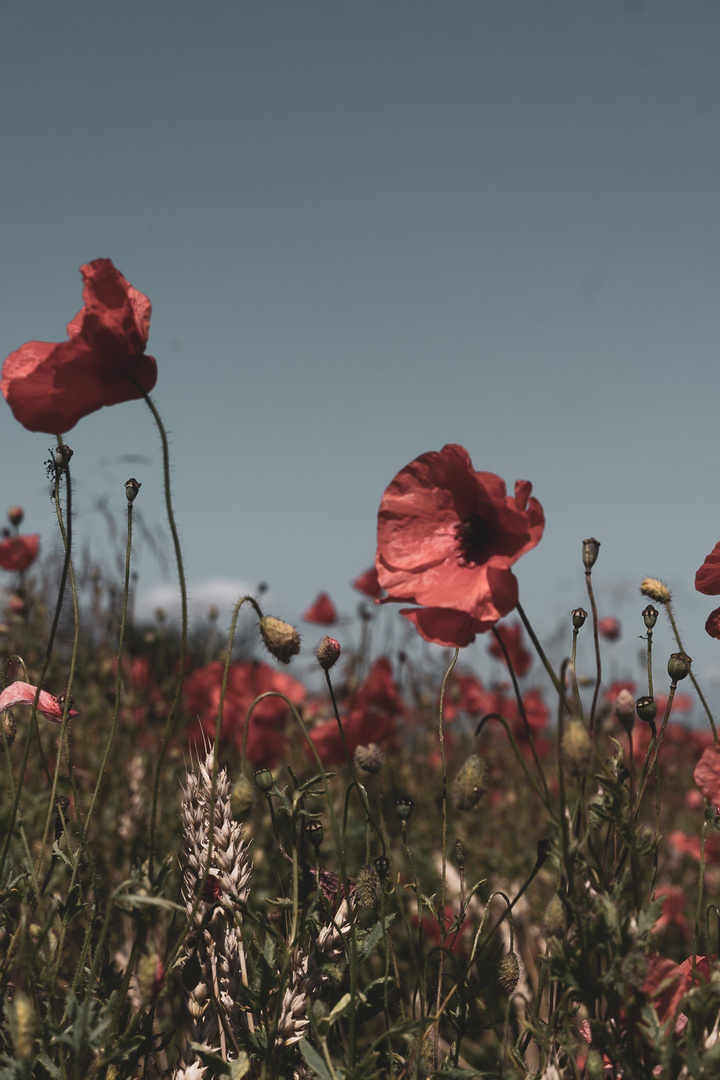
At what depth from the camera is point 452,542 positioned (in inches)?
50.2

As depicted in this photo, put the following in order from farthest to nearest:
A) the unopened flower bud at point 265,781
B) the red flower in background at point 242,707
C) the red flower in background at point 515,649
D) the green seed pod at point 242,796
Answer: the red flower in background at point 515,649 → the red flower in background at point 242,707 → the unopened flower bud at point 265,781 → the green seed pod at point 242,796

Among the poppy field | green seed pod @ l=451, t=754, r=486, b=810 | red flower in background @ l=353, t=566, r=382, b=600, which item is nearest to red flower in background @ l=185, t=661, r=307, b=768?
red flower in background @ l=353, t=566, r=382, b=600

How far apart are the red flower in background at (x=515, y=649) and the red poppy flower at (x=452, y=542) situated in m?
2.53

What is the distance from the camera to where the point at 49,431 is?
3.89 ft

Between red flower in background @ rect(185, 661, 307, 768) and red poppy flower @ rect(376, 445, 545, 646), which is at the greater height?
red poppy flower @ rect(376, 445, 545, 646)

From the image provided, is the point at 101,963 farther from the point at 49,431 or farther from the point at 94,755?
the point at 94,755

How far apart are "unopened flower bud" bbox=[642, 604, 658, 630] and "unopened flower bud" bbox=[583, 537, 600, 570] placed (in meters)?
0.17

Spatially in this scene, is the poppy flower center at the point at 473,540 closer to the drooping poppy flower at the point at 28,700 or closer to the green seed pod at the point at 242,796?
the green seed pod at the point at 242,796

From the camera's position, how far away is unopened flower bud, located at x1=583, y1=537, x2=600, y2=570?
1230mm

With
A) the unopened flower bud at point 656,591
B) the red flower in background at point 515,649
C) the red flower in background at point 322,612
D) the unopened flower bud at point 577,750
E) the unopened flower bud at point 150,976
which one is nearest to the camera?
the unopened flower bud at point 577,750

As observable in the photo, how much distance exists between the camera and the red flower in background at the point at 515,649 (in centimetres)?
389

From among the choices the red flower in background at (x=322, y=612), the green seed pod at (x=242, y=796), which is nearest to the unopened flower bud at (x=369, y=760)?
the green seed pod at (x=242, y=796)

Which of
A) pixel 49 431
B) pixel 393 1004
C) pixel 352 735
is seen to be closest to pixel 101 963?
pixel 393 1004

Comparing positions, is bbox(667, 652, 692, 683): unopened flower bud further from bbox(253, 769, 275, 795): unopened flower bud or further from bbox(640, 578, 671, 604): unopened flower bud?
bbox(253, 769, 275, 795): unopened flower bud
